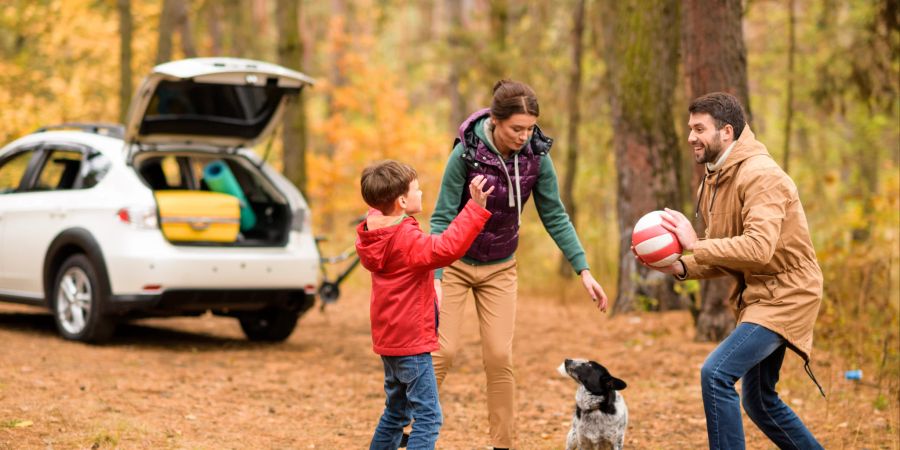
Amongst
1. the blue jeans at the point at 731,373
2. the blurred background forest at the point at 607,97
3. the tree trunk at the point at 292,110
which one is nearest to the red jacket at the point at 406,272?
the blue jeans at the point at 731,373

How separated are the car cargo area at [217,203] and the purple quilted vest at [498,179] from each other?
437 cm

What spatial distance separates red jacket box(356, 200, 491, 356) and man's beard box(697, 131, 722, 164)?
1.04m

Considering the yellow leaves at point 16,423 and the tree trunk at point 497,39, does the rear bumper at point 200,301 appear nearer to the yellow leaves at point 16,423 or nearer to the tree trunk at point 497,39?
the yellow leaves at point 16,423

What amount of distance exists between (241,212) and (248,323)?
53.4 inches

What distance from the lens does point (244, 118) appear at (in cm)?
992

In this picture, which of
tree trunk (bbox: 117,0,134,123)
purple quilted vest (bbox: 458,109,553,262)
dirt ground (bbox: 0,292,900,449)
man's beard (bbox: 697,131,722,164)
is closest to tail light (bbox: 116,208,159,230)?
dirt ground (bbox: 0,292,900,449)

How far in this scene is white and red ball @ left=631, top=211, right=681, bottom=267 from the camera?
473 cm

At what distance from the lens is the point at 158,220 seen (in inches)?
351

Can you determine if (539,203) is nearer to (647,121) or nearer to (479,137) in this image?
(479,137)

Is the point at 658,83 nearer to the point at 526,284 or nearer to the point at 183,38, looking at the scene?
the point at 526,284

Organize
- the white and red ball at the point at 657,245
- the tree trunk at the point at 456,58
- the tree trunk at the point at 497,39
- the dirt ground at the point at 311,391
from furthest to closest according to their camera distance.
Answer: the tree trunk at the point at 456,58 → the tree trunk at the point at 497,39 → the dirt ground at the point at 311,391 → the white and red ball at the point at 657,245

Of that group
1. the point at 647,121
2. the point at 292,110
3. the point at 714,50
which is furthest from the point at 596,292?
the point at 292,110

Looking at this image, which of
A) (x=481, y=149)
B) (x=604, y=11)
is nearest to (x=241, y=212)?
(x=481, y=149)

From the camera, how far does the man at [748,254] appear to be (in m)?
4.37
